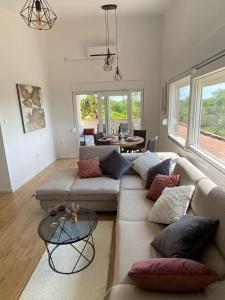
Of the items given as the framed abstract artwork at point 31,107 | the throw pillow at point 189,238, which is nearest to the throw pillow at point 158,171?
the throw pillow at point 189,238

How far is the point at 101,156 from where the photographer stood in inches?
143

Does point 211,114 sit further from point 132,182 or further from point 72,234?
point 72,234

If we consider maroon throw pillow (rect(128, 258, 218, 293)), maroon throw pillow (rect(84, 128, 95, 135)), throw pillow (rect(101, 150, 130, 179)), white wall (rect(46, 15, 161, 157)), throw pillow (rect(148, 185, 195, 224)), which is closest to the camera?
maroon throw pillow (rect(128, 258, 218, 293))

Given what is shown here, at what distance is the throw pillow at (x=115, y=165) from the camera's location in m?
3.29

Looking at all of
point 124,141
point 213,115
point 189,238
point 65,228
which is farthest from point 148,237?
point 124,141

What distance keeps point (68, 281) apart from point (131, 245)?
2.43 feet

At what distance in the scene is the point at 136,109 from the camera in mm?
6125

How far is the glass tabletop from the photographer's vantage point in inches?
77.1

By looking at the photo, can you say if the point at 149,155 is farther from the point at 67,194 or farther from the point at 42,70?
the point at 42,70

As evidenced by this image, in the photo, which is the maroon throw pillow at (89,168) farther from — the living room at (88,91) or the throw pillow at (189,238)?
the throw pillow at (189,238)

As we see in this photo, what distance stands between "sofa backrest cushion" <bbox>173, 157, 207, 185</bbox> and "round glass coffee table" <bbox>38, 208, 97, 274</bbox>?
110cm

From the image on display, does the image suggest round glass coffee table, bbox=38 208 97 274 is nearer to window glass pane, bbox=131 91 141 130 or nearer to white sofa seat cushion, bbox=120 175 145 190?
white sofa seat cushion, bbox=120 175 145 190

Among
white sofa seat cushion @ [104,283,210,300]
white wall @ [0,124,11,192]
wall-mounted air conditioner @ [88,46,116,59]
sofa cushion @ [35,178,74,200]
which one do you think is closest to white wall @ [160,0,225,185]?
white sofa seat cushion @ [104,283,210,300]

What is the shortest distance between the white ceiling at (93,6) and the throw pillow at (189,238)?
4.58 metres
